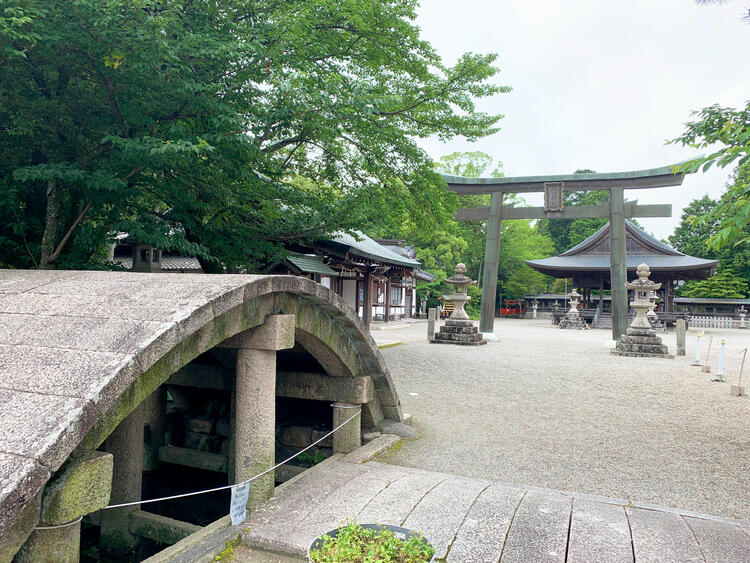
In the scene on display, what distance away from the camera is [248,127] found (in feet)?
22.1

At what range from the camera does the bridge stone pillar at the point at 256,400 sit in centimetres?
338

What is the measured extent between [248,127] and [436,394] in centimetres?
512

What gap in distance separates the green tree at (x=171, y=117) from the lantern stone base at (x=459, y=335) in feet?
29.2

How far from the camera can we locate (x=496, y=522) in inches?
123

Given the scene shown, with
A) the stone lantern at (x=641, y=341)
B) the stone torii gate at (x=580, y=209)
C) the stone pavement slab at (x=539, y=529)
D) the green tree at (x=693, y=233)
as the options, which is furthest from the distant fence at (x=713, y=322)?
the stone pavement slab at (x=539, y=529)

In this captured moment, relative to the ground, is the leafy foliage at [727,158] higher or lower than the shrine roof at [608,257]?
lower

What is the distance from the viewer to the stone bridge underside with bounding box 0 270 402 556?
1.81 m

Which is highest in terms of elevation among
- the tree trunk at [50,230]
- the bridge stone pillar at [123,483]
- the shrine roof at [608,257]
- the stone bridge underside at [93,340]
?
the shrine roof at [608,257]

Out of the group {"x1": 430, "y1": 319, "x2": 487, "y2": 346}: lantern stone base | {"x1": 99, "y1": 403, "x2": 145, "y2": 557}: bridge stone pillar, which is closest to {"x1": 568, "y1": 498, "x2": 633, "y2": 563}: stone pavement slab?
{"x1": 99, "y1": 403, "x2": 145, "y2": 557}: bridge stone pillar

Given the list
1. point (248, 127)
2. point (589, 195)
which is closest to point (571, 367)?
point (248, 127)

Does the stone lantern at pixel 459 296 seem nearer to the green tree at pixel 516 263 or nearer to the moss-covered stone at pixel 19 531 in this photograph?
the moss-covered stone at pixel 19 531

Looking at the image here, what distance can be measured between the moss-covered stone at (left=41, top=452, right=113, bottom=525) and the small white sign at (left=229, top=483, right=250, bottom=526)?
0.99 metres

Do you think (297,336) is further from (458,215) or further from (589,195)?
(589,195)

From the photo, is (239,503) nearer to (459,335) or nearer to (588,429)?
(588,429)
